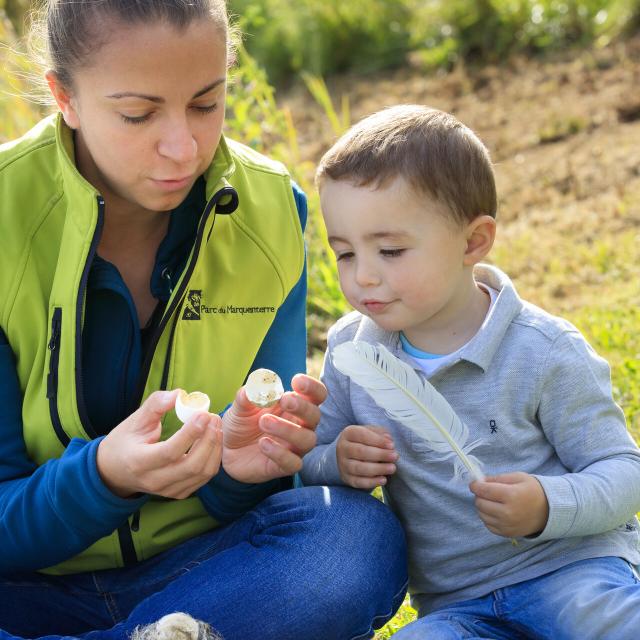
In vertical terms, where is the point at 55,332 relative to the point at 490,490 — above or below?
above

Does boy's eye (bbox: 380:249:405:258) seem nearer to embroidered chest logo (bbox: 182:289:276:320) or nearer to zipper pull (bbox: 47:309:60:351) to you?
embroidered chest logo (bbox: 182:289:276:320)

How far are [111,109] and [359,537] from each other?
3.74ft

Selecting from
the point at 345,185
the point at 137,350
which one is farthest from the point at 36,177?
the point at 345,185

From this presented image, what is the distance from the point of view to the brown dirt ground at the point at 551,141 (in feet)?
16.0

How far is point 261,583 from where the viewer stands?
241 centimetres

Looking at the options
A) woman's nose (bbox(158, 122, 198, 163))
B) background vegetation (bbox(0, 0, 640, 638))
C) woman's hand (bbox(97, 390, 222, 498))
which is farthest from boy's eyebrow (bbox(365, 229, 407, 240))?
background vegetation (bbox(0, 0, 640, 638))

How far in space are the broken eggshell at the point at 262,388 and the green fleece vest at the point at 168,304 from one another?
0.99 feet

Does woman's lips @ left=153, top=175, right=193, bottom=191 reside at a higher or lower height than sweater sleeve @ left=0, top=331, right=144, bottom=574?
higher

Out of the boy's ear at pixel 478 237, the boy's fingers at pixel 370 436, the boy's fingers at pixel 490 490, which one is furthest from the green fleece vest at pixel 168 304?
the boy's fingers at pixel 490 490

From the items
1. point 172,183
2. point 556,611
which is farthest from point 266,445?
point 556,611

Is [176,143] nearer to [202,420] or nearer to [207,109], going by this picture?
[207,109]

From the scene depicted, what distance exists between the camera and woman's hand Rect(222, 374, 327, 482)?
2.44 meters

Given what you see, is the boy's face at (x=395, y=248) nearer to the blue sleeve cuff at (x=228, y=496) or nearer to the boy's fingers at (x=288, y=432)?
the boy's fingers at (x=288, y=432)

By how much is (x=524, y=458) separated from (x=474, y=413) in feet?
0.52
